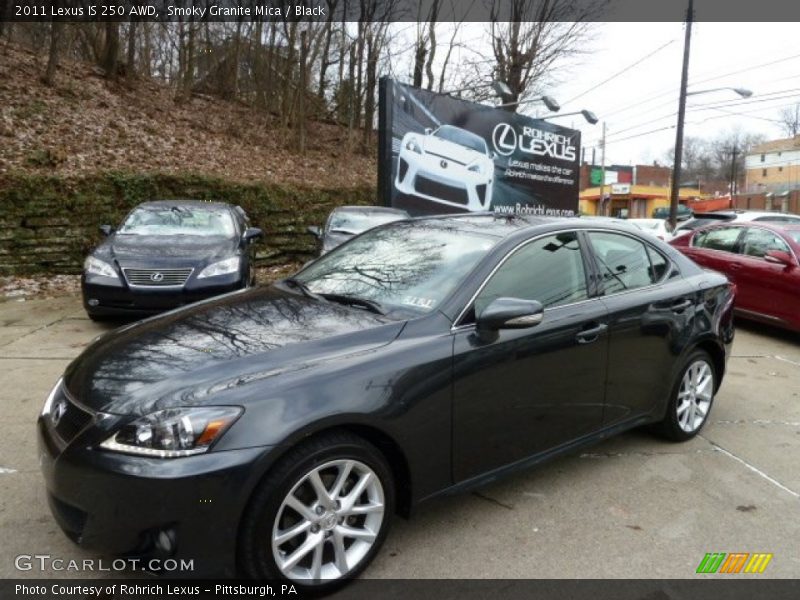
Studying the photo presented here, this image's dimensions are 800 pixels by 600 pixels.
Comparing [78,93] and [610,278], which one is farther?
[78,93]

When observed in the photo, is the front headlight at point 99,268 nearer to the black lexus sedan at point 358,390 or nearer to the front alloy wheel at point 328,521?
the black lexus sedan at point 358,390

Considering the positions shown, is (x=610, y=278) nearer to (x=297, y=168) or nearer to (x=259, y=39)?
(x=297, y=168)

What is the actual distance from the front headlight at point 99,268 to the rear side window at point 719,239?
7621mm

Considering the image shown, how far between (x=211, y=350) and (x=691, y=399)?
3236 mm

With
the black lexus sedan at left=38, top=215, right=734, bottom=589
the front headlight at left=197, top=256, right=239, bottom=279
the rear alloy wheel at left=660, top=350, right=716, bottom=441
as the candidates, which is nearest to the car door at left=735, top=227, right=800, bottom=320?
the rear alloy wheel at left=660, top=350, right=716, bottom=441

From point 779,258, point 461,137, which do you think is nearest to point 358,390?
point 779,258

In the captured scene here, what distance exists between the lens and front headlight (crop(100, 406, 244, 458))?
86.4 inches

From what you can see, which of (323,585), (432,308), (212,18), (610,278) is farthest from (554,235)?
(212,18)

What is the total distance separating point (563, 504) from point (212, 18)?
18993 mm

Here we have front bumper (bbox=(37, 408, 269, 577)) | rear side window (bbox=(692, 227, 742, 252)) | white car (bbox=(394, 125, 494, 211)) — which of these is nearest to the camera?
front bumper (bbox=(37, 408, 269, 577))

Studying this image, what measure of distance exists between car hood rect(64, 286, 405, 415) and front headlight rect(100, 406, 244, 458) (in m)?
0.04

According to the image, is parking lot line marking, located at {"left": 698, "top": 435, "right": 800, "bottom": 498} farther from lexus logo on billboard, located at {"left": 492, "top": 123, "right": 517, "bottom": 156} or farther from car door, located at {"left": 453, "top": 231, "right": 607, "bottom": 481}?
lexus logo on billboard, located at {"left": 492, "top": 123, "right": 517, "bottom": 156}

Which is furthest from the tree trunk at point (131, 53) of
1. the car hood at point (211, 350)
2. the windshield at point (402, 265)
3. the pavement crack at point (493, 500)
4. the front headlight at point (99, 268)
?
the pavement crack at point (493, 500)

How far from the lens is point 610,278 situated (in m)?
3.72
